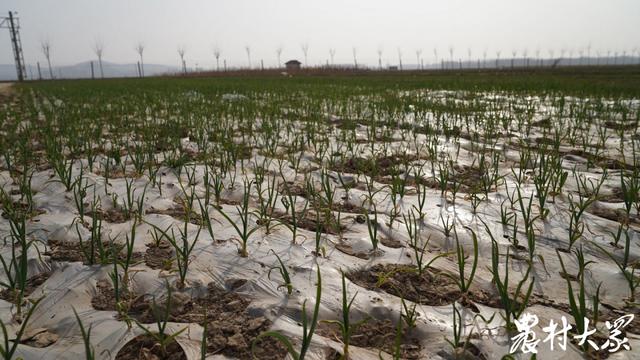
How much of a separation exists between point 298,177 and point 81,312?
1.84 metres

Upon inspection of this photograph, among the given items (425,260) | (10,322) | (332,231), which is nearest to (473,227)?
(425,260)

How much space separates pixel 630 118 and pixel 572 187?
3992 millimetres

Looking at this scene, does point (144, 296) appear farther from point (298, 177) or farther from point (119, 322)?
point (298, 177)

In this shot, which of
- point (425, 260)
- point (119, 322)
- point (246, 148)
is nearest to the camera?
point (119, 322)

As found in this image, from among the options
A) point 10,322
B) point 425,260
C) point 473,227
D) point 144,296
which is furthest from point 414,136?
point 10,322

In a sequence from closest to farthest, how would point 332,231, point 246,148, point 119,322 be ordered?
point 119,322 → point 332,231 → point 246,148

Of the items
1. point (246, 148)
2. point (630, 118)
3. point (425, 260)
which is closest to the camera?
point (425, 260)

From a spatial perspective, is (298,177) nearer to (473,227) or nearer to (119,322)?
(473,227)

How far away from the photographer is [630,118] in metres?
5.47

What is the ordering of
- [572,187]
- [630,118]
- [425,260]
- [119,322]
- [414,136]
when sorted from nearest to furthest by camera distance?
1. [119,322]
2. [425,260]
3. [572,187]
4. [414,136]
5. [630,118]

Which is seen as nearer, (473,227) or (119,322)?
(119,322)

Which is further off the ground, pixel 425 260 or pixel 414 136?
pixel 414 136

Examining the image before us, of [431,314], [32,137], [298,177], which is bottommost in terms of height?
[431,314]

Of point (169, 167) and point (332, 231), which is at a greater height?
point (169, 167)
